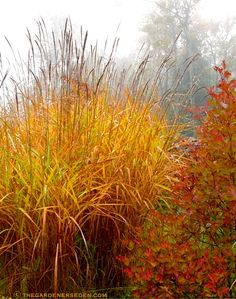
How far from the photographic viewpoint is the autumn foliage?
2031 millimetres

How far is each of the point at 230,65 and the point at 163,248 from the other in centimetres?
3224

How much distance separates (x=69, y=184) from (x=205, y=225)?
782mm

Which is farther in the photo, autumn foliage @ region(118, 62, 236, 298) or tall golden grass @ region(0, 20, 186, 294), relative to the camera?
tall golden grass @ region(0, 20, 186, 294)

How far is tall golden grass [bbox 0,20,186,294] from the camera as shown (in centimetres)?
250

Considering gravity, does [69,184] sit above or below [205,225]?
above

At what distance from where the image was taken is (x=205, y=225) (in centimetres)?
228

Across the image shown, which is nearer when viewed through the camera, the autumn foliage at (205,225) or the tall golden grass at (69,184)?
the autumn foliage at (205,225)

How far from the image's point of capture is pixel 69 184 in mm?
2512

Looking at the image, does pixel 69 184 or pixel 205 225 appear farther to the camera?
pixel 69 184

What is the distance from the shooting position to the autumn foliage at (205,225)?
2031mm

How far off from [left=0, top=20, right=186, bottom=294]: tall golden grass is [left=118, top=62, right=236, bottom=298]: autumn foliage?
→ 18.0 inches

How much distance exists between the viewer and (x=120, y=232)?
2.81 meters

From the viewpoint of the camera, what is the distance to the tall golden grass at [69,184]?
2.50m

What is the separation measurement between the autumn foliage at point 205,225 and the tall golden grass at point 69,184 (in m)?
0.46
